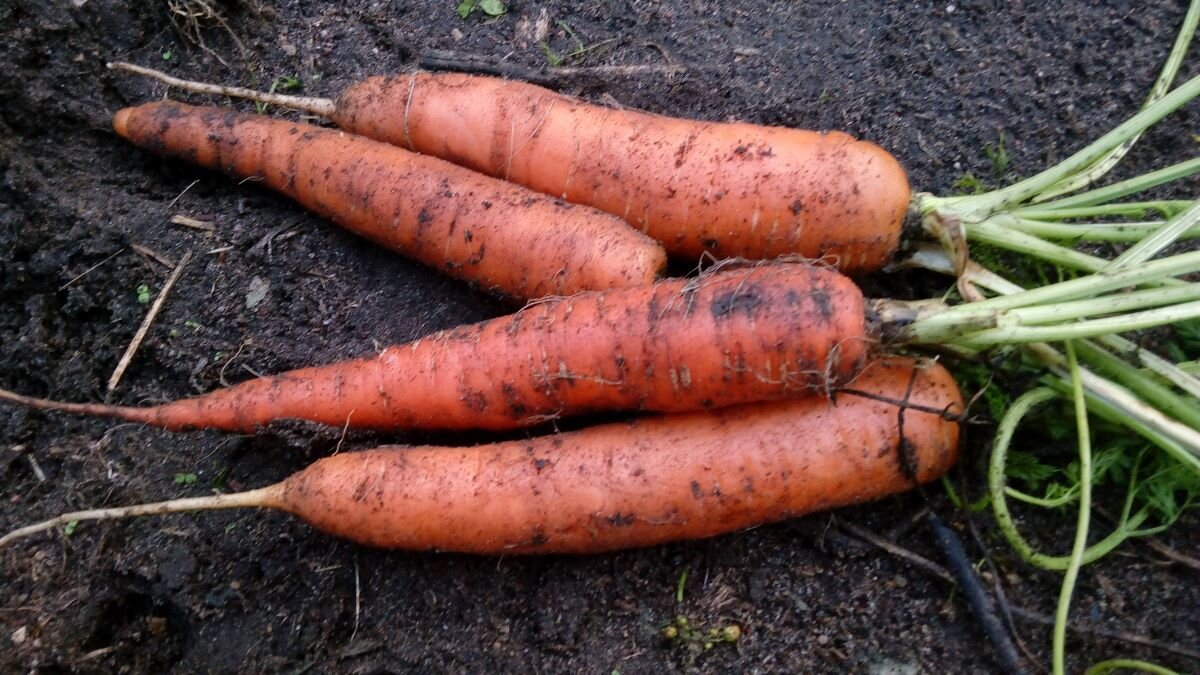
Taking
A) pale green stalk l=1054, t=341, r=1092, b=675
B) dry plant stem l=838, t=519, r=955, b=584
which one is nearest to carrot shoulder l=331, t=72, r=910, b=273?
pale green stalk l=1054, t=341, r=1092, b=675

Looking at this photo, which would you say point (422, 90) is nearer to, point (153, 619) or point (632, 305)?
point (632, 305)

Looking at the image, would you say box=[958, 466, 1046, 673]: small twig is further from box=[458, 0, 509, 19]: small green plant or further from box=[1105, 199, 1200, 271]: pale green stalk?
box=[458, 0, 509, 19]: small green plant

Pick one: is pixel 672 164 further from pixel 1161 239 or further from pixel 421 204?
pixel 1161 239

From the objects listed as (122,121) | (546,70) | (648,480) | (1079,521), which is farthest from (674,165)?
(122,121)

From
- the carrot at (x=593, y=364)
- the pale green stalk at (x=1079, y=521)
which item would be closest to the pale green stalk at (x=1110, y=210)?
the pale green stalk at (x=1079, y=521)

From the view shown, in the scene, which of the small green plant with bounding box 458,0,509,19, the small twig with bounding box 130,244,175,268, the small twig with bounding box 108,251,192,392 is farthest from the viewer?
the small green plant with bounding box 458,0,509,19

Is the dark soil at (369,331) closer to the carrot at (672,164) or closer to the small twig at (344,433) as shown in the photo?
the small twig at (344,433)

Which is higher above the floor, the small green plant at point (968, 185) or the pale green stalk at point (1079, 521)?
the small green plant at point (968, 185)
